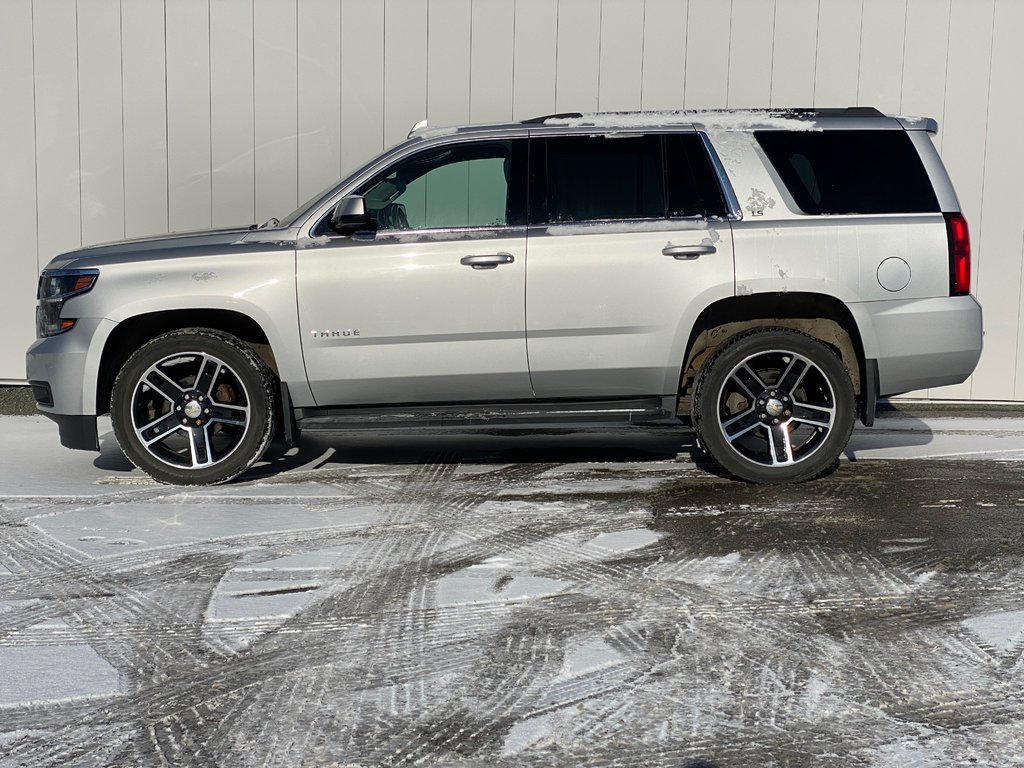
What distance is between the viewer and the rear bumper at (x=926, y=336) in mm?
6207

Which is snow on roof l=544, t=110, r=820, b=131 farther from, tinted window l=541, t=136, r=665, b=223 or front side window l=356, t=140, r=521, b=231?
front side window l=356, t=140, r=521, b=231

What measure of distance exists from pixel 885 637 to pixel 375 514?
8.72 feet

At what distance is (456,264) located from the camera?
6.18 m

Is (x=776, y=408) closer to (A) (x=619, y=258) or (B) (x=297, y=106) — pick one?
(A) (x=619, y=258)

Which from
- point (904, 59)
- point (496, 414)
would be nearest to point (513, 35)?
point (904, 59)

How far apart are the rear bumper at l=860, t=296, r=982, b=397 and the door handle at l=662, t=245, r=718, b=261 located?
0.88 metres

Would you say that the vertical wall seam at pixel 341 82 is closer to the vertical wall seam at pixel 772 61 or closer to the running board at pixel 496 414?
Result: the vertical wall seam at pixel 772 61

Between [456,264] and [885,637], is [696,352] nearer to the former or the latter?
[456,264]

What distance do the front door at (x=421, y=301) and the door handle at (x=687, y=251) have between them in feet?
2.52

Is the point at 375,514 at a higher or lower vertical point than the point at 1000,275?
lower

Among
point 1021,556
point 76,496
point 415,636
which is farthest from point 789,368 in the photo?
point 76,496

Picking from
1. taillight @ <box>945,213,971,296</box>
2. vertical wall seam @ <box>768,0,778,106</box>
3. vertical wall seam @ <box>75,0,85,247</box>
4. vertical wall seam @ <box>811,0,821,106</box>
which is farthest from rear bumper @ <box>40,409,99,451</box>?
vertical wall seam @ <box>811,0,821,106</box>

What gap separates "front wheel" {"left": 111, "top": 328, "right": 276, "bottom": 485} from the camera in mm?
6293

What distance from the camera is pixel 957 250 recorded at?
20.4ft
